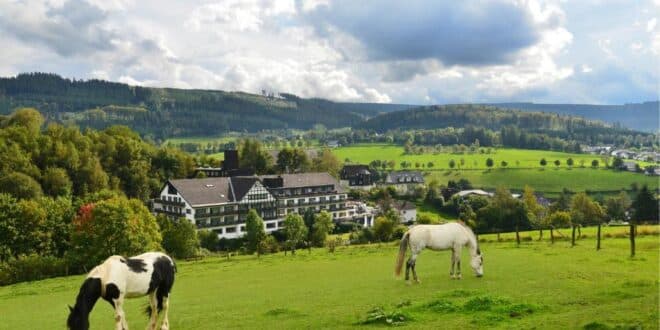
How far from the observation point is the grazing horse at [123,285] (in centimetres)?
1266

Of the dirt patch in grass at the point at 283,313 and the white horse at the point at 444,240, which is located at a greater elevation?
the white horse at the point at 444,240

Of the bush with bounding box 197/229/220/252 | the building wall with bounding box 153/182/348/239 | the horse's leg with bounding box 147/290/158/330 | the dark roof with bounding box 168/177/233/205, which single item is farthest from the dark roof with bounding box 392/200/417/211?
the horse's leg with bounding box 147/290/158/330

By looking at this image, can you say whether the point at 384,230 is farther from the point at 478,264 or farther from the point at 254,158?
the point at 254,158

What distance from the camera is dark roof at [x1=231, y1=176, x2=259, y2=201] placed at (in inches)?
3529

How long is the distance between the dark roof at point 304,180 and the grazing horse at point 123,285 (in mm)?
83640

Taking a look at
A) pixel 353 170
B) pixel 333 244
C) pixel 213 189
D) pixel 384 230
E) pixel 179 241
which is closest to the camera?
pixel 179 241

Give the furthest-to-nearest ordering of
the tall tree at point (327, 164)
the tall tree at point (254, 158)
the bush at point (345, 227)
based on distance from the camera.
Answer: the tall tree at point (327, 164) → the tall tree at point (254, 158) → the bush at point (345, 227)

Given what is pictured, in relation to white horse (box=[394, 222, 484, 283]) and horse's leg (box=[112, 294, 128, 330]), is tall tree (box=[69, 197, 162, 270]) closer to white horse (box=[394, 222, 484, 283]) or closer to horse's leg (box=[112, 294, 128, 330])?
white horse (box=[394, 222, 484, 283])

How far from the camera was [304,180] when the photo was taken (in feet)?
334

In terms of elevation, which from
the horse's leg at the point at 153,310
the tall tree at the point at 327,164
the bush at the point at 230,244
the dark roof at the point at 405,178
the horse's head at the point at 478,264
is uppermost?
the tall tree at the point at 327,164

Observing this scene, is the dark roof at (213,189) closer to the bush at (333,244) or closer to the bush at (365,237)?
the bush at (365,237)

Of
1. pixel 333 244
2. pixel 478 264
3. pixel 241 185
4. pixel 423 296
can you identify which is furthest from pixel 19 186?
pixel 423 296

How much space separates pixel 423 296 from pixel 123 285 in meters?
9.79

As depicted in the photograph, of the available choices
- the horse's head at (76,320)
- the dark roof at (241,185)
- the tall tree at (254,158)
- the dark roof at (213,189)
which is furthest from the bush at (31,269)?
the tall tree at (254,158)
